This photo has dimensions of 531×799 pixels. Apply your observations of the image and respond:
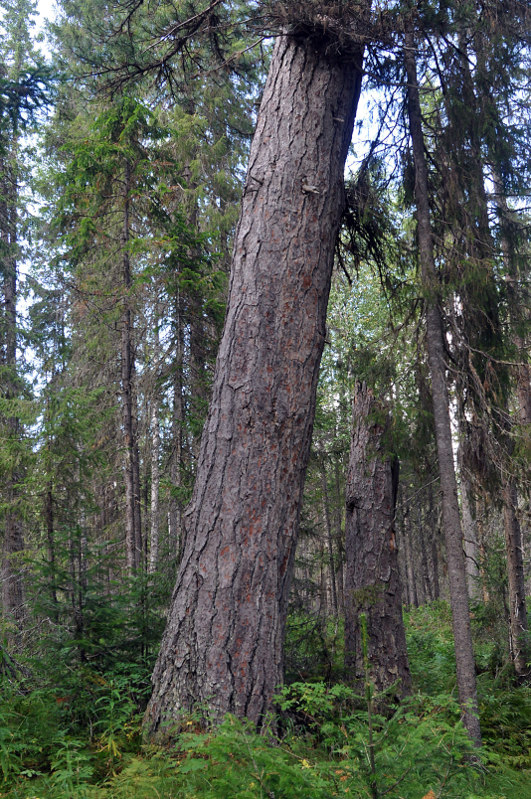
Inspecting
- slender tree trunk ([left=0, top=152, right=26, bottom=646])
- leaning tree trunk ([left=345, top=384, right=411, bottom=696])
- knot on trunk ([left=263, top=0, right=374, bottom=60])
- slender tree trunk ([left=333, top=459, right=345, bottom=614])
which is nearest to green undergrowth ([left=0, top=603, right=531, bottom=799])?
leaning tree trunk ([left=345, top=384, right=411, bottom=696])

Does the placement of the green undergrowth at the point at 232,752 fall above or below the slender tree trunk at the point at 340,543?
below

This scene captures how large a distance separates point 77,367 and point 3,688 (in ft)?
33.3

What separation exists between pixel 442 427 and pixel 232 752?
156 inches

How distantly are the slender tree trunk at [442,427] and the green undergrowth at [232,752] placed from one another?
82 centimetres

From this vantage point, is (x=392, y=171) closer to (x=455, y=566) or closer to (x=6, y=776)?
(x=455, y=566)

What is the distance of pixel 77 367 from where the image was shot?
44.0ft

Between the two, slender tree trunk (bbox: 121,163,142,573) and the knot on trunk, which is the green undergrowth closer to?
slender tree trunk (bbox: 121,163,142,573)

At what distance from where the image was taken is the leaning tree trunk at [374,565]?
21.9 ft

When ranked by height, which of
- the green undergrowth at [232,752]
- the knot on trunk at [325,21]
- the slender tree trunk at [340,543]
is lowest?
the green undergrowth at [232,752]

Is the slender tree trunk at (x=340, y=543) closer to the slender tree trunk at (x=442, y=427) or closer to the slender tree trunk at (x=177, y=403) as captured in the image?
the slender tree trunk at (x=177, y=403)

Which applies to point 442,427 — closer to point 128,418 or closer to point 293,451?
point 293,451

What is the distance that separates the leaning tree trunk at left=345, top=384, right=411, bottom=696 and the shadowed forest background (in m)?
0.03

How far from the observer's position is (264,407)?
436 centimetres

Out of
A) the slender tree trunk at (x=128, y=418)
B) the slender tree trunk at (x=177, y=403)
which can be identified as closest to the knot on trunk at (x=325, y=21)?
the slender tree trunk at (x=177, y=403)
